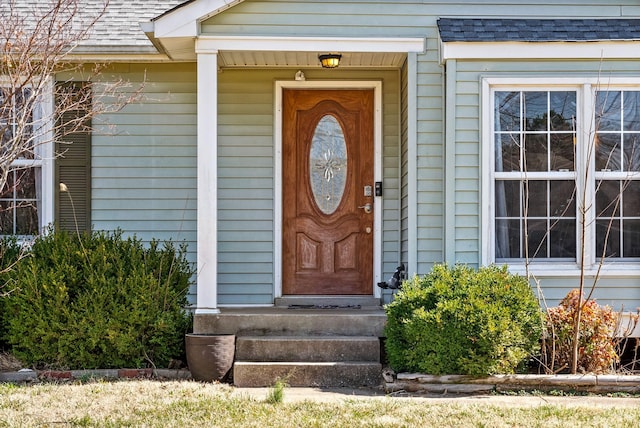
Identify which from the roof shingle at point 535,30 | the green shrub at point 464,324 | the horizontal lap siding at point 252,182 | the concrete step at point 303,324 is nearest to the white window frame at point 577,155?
the roof shingle at point 535,30

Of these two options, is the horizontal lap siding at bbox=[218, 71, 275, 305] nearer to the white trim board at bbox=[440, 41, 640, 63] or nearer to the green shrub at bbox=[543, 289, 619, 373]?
the white trim board at bbox=[440, 41, 640, 63]

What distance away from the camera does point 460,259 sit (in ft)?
24.8

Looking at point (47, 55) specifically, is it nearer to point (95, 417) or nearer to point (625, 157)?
point (95, 417)

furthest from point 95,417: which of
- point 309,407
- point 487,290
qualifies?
point 487,290

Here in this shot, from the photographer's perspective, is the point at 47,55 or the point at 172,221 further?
the point at 172,221

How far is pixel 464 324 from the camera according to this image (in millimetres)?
6605

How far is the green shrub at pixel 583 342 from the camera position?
696 cm

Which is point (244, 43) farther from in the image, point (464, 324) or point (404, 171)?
point (464, 324)

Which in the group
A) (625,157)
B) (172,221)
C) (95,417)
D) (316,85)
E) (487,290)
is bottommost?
(95,417)

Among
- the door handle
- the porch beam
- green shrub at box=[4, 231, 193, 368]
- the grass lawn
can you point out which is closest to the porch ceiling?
the porch beam

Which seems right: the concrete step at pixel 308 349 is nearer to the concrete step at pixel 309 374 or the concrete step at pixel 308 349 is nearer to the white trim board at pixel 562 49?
the concrete step at pixel 309 374

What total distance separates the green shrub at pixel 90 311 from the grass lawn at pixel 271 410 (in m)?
0.67

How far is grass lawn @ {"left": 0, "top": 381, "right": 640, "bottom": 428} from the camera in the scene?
5621 mm

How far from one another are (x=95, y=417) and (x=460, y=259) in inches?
137
